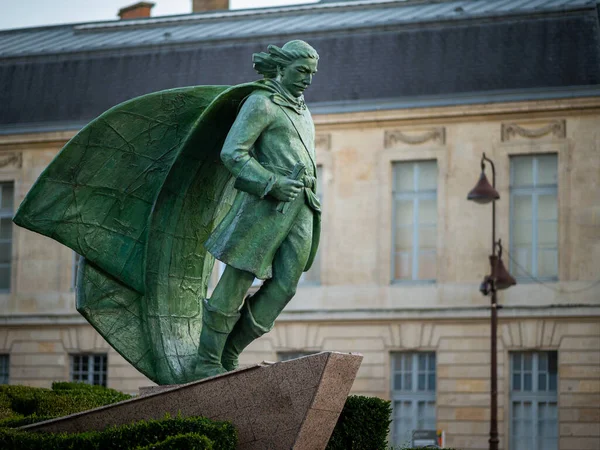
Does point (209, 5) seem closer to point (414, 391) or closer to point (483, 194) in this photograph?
point (414, 391)

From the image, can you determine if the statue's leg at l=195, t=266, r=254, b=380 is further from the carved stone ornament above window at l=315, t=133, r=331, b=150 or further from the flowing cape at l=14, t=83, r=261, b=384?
the carved stone ornament above window at l=315, t=133, r=331, b=150

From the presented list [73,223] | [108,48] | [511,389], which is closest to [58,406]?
[73,223]

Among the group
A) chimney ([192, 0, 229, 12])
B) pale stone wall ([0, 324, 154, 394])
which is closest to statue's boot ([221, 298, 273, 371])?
pale stone wall ([0, 324, 154, 394])

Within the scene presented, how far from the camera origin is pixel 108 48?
35719 millimetres

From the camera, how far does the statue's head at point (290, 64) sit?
1002cm

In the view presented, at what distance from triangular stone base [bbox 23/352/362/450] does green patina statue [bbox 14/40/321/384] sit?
511 millimetres

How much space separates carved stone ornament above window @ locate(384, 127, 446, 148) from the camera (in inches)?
1281

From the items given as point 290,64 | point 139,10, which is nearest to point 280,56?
point 290,64

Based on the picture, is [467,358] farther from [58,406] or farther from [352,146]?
[58,406]

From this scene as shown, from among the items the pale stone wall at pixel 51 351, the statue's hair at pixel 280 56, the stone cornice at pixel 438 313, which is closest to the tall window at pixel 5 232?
the pale stone wall at pixel 51 351

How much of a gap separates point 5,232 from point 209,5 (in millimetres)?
8265

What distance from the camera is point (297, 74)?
10047mm

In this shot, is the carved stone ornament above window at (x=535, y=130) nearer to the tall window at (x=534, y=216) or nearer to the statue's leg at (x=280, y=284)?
the tall window at (x=534, y=216)

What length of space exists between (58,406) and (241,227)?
10.1 ft
